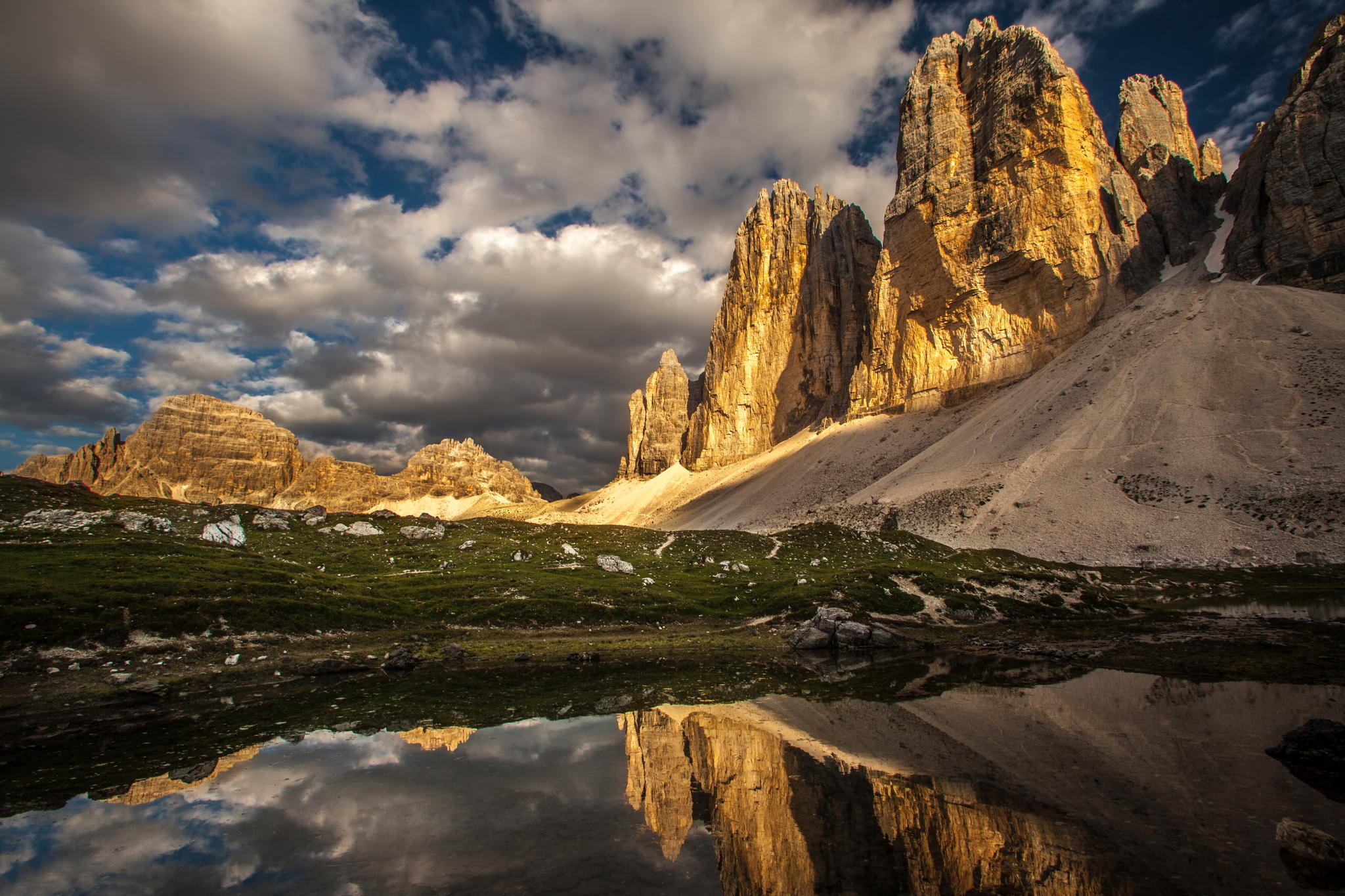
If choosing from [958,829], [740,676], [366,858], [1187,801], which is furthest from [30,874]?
[740,676]

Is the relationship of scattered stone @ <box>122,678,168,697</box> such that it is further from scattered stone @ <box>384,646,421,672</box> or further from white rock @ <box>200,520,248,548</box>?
white rock @ <box>200,520,248,548</box>

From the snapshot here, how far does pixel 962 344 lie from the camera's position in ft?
333

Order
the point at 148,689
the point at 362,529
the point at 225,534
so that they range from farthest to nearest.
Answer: the point at 362,529 < the point at 225,534 < the point at 148,689

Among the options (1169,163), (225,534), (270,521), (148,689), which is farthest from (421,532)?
(1169,163)

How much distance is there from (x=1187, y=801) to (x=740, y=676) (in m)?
12.1

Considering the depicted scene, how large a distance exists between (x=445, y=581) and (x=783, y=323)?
140 metres

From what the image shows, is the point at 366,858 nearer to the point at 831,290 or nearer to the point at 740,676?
the point at 740,676

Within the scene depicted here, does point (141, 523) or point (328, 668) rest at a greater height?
point (141, 523)

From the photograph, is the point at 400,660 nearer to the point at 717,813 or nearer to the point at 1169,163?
the point at 717,813

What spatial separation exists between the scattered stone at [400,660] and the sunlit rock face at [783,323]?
126563 millimetres

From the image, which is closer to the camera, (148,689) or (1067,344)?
(148,689)

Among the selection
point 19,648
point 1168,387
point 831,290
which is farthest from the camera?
point 831,290

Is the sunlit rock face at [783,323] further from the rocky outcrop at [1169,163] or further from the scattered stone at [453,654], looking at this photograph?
the scattered stone at [453,654]

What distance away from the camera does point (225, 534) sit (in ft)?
125
